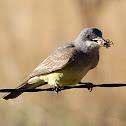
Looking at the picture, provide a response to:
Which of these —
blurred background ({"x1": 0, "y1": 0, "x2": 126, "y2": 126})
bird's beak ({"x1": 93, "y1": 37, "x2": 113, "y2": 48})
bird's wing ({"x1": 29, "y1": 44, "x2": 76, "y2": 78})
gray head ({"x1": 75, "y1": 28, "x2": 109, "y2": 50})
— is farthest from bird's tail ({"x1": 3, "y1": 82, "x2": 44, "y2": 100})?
blurred background ({"x1": 0, "y1": 0, "x2": 126, "y2": 126})

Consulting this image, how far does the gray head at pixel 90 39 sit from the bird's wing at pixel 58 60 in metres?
0.15

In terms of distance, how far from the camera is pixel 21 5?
11508 mm

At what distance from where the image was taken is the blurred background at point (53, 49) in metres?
9.64

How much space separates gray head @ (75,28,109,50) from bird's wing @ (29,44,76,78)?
0.49ft

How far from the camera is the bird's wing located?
23.7ft

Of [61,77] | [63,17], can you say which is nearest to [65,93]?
[63,17]

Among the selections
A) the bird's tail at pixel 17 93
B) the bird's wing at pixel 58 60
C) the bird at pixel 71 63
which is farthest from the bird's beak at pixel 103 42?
the bird's tail at pixel 17 93

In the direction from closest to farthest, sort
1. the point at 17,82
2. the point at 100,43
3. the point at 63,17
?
the point at 100,43 < the point at 17,82 < the point at 63,17

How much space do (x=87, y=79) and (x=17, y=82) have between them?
4.84 ft

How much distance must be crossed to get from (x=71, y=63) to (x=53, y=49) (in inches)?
142

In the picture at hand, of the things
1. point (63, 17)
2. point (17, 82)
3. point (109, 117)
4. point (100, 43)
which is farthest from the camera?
point (63, 17)

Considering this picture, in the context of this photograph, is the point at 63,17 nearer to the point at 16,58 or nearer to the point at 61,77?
the point at 16,58

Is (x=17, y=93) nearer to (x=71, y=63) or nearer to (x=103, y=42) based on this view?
(x=71, y=63)

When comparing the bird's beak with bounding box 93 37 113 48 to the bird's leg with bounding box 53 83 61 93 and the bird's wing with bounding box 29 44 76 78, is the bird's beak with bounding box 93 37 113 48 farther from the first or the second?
the bird's leg with bounding box 53 83 61 93
